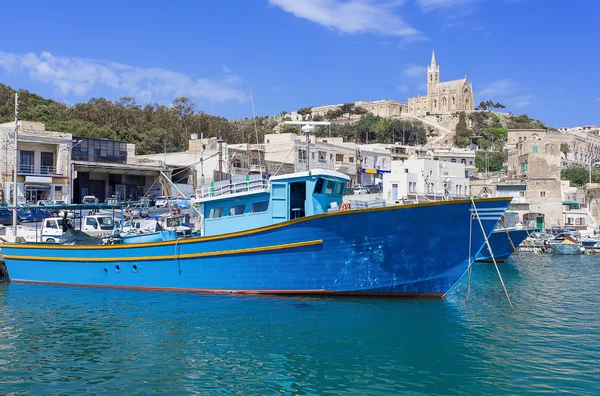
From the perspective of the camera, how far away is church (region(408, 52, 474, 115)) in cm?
14962

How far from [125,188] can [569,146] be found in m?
76.7

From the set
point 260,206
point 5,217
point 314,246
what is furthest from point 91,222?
point 314,246

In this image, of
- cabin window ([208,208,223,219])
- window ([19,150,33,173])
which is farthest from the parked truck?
window ([19,150,33,173])

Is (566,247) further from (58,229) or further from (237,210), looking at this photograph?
(58,229)

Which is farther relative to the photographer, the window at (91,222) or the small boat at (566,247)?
the small boat at (566,247)

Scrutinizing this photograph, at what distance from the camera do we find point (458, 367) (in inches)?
414

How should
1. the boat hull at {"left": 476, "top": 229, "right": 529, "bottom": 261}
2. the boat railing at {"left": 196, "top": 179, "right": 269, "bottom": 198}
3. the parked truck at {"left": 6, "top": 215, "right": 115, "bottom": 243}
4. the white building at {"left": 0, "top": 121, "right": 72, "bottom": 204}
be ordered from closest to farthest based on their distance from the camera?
the boat railing at {"left": 196, "top": 179, "right": 269, "bottom": 198}, the parked truck at {"left": 6, "top": 215, "right": 115, "bottom": 243}, the boat hull at {"left": 476, "top": 229, "right": 529, "bottom": 261}, the white building at {"left": 0, "top": 121, "right": 72, "bottom": 204}

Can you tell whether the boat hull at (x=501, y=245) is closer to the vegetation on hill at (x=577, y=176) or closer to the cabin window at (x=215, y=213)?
the cabin window at (x=215, y=213)

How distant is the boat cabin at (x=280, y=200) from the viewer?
17.1 m

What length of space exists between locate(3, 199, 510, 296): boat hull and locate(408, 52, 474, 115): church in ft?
452

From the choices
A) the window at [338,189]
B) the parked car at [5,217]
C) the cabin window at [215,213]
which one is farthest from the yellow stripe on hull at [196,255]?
the parked car at [5,217]

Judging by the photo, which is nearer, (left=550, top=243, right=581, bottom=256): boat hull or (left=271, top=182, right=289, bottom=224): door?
(left=271, top=182, right=289, bottom=224): door

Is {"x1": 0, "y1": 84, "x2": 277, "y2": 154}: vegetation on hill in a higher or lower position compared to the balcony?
higher

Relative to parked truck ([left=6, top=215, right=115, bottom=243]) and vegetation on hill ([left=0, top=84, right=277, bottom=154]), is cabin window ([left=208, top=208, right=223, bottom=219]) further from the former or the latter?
vegetation on hill ([left=0, top=84, right=277, bottom=154])
